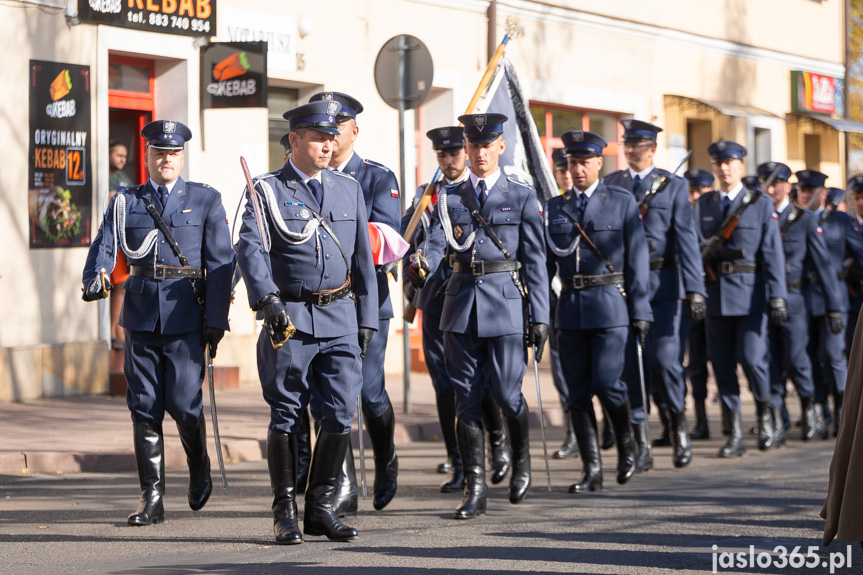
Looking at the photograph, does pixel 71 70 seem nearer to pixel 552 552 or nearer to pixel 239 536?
pixel 239 536

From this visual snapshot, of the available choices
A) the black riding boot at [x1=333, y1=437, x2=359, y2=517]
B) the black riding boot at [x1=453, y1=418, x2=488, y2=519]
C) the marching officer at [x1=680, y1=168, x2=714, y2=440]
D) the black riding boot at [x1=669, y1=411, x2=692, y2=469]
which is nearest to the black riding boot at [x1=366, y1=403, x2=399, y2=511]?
the black riding boot at [x1=333, y1=437, x2=359, y2=517]

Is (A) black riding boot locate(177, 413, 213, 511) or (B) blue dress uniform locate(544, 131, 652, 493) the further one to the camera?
(B) blue dress uniform locate(544, 131, 652, 493)

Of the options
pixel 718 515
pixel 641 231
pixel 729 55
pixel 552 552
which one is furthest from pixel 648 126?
pixel 729 55

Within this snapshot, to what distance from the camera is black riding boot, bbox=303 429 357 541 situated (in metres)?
6.95

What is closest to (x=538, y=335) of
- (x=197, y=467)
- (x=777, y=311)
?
(x=197, y=467)

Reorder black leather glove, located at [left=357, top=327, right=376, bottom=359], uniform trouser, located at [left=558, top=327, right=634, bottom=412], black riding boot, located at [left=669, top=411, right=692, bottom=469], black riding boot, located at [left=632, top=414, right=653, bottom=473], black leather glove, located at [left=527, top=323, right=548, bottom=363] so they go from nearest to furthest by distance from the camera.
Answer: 1. black leather glove, located at [left=357, top=327, right=376, bottom=359]
2. black leather glove, located at [left=527, top=323, right=548, bottom=363]
3. uniform trouser, located at [left=558, top=327, right=634, bottom=412]
4. black riding boot, located at [left=632, top=414, right=653, bottom=473]
5. black riding boot, located at [left=669, top=411, right=692, bottom=469]

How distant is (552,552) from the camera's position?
266 inches

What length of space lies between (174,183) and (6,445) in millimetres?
3213

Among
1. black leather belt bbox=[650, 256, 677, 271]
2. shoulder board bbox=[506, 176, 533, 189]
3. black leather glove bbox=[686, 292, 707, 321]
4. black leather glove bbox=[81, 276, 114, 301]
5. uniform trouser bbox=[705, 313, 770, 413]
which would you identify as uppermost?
shoulder board bbox=[506, 176, 533, 189]

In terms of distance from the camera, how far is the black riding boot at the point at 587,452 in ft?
29.1

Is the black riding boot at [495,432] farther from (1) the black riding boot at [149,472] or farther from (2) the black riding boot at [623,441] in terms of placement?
(1) the black riding boot at [149,472]

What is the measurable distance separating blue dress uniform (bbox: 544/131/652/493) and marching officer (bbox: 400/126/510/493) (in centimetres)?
51

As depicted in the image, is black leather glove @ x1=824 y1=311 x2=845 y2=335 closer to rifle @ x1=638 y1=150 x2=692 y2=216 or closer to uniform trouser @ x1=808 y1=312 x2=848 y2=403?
uniform trouser @ x1=808 y1=312 x2=848 y2=403

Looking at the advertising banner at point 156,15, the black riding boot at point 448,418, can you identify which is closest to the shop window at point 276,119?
the advertising banner at point 156,15
